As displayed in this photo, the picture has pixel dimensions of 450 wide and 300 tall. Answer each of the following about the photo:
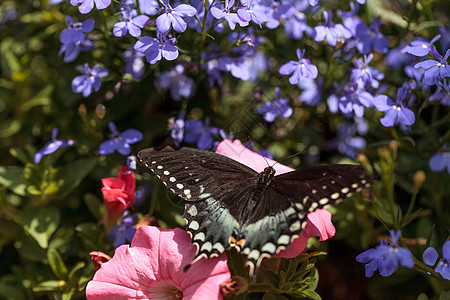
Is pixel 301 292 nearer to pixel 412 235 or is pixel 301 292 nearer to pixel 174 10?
pixel 412 235

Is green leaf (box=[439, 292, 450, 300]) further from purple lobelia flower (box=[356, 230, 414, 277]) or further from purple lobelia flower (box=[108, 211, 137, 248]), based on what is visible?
purple lobelia flower (box=[108, 211, 137, 248])

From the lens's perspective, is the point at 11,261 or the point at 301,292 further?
A: the point at 11,261

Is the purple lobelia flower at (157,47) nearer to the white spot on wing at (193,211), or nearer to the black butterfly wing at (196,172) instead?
the black butterfly wing at (196,172)

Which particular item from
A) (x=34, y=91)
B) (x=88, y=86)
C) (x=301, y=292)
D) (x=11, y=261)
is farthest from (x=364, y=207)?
(x=34, y=91)

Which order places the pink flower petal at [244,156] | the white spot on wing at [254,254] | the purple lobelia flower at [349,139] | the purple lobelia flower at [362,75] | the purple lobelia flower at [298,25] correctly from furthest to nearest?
the purple lobelia flower at [349,139] < the purple lobelia flower at [298,25] < the purple lobelia flower at [362,75] < the pink flower petal at [244,156] < the white spot on wing at [254,254]

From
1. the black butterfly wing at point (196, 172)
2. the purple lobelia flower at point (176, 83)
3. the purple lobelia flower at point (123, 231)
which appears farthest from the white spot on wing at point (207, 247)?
the purple lobelia flower at point (176, 83)

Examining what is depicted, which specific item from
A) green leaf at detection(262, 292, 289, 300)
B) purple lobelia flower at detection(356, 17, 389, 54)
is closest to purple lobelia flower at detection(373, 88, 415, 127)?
purple lobelia flower at detection(356, 17, 389, 54)

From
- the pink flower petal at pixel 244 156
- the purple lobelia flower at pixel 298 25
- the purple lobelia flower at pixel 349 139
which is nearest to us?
the pink flower petal at pixel 244 156

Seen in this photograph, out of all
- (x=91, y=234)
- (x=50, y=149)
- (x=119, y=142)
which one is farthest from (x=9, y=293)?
(x=119, y=142)
